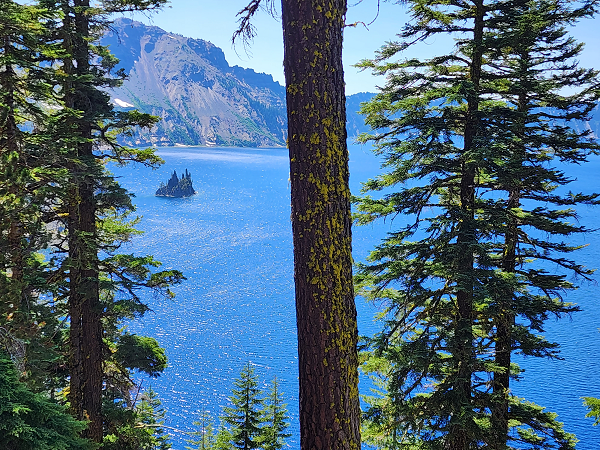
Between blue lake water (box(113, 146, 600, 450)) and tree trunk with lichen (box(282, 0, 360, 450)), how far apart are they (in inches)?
223

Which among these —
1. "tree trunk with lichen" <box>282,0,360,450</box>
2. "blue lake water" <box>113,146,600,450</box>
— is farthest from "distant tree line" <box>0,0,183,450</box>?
"tree trunk with lichen" <box>282,0,360,450</box>

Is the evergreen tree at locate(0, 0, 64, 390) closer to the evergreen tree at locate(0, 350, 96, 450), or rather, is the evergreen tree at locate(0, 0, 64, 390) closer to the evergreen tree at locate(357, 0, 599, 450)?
the evergreen tree at locate(0, 350, 96, 450)

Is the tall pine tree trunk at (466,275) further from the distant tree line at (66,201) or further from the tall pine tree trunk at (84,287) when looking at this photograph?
the tall pine tree trunk at (84,287)

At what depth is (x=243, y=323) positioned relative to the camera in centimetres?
3675

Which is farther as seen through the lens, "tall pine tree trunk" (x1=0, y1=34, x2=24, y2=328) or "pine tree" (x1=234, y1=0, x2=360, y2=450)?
"tall pine tree trunk" (x1=0, y1=34, x2=24, y2=328)

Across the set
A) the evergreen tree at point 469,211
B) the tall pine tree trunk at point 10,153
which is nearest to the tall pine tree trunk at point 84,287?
the tall pine tree trunk at point 10,153

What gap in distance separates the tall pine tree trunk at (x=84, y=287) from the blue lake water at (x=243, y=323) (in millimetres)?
1248

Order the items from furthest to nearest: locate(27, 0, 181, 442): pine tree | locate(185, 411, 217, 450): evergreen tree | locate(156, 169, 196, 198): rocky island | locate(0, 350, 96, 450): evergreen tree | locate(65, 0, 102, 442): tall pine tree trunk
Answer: locate(156, 169, 196, 198): rocky island < locate(185, 411, 217, 450): evergreen tree < locate(65, 0, 102, 442): tall pine tree trunk < locate(27, 0, 181, 442): pine tree < locate(0, 350, 96, 450): evergreen tree

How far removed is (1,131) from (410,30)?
7.00 metres

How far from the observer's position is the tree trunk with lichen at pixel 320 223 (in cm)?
277

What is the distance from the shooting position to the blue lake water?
2681 centimetres

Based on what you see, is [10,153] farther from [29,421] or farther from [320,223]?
[320,223]

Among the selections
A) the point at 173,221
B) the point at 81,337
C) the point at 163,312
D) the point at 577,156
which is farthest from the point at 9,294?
the point at 173,221

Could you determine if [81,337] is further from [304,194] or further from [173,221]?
[173,221]
